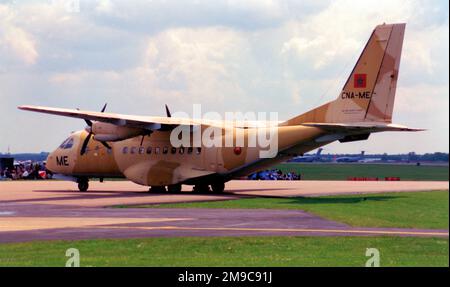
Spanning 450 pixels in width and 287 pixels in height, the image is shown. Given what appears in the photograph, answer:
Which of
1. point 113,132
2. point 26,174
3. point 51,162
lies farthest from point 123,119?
point 26,174

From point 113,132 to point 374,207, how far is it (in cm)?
1687

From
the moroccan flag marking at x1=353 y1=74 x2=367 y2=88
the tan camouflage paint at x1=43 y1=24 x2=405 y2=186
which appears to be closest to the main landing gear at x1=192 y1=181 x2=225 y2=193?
the tan camouflage paint at x1=43 y1=24 x2=405 y2=186

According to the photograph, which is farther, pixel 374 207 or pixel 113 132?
pixel 113 132

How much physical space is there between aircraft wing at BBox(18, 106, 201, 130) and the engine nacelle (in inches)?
24.8

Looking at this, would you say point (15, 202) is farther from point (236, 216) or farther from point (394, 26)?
point (394, 26)

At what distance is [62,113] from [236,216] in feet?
51.7

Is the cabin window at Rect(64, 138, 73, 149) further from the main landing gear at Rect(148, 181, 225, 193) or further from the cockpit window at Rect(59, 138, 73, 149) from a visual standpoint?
the main landing gear at Rect(148, 181, 225, 193)

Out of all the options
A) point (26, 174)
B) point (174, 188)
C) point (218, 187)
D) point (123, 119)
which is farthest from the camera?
point (26, 174)

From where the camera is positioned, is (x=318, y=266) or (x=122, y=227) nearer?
(x=318, y=266)

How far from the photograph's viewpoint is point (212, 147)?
147 feet

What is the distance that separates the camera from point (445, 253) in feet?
66.1

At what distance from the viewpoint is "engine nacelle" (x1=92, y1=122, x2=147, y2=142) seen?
45.2 metres

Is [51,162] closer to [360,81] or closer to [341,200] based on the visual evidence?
[341,200]
